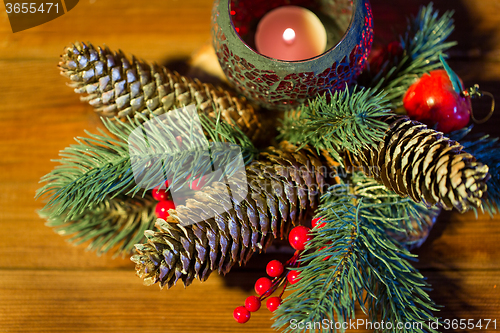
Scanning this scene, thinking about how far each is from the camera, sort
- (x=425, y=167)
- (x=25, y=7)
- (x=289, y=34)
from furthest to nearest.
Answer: (x=25, y=7)
(x=289, y=34)
(x=425, y=167)

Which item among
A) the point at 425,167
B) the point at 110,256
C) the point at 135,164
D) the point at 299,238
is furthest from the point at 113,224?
the point at 425,167

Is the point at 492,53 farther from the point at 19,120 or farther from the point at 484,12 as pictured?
the point at 19,120

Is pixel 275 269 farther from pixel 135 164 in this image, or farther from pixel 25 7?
pixel 25 7

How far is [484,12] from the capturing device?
0.58m

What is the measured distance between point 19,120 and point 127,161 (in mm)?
314

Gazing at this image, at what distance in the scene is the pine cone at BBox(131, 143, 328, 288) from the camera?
333 mm

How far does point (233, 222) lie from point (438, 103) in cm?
29

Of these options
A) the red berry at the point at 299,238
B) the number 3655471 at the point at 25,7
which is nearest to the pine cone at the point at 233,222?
the red berry at the point at 299,238

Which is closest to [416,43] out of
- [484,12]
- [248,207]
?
[484,12]

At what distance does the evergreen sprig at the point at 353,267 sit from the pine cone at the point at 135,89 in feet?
0.54

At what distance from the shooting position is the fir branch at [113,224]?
47 centimetres

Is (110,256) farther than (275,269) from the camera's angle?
Yes

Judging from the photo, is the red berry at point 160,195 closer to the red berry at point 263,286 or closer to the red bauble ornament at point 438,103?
the red berry at point 263,286

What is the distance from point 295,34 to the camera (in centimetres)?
45
